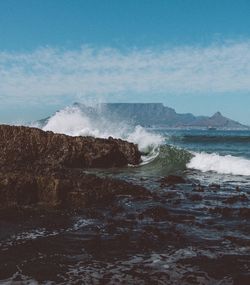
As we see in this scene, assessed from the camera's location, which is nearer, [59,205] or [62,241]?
[62,241]

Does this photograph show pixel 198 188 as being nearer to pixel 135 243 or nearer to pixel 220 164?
pixel 135 243

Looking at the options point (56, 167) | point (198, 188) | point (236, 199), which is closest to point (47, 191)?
point (56, 167)

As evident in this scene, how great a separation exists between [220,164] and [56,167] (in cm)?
949

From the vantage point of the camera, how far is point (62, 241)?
28.7ft

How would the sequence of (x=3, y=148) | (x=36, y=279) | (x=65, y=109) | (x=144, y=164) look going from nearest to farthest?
(x=36, y=279) < (x=3, y=148) < (x=144, y=164) < (x=65, y=109)

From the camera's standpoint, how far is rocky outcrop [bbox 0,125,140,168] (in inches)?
864

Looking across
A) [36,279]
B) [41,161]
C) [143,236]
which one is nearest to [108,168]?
[41,161]

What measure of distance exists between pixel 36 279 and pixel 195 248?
3059 mm

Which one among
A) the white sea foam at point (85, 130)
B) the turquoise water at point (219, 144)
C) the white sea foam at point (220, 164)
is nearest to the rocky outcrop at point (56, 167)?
the white sea foam at point (220, 164)

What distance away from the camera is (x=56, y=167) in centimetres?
1722

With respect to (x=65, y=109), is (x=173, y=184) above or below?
below

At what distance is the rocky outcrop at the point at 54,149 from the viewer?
21947 mm

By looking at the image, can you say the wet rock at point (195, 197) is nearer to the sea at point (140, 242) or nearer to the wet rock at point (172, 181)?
the sea at point (140, 242)

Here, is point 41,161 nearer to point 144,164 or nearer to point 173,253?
point 144,164
